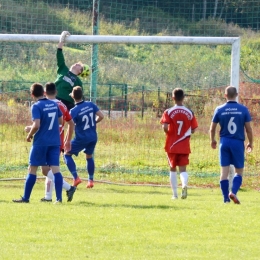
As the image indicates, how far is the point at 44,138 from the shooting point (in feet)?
39.5

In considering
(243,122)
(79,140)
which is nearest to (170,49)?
(79,140)

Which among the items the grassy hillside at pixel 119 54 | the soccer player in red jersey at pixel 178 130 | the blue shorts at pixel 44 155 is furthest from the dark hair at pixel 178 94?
the grassy hillside at pixel 119 54

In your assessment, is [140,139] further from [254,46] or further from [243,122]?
[254,46]

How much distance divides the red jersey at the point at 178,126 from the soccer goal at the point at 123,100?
373cm

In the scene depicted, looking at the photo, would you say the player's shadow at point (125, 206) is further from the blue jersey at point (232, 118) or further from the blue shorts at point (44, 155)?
the blue jersey at point (232, 118)

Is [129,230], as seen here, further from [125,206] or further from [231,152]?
[231,152]

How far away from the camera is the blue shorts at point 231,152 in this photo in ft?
41.1

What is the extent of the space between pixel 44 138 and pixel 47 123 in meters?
0.22

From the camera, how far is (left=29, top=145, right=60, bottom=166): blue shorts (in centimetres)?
1205

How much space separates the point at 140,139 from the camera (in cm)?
1842

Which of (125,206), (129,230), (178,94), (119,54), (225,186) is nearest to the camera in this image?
(129,230)

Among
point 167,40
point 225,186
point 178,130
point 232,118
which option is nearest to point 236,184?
point 225,186

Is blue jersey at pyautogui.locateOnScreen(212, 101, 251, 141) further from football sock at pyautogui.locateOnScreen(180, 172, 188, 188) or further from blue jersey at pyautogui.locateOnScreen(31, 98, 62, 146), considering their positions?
blue jersey at pyautogui.locateOnScreen(31, 98, 62, 146)

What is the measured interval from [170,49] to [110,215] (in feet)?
40.1
